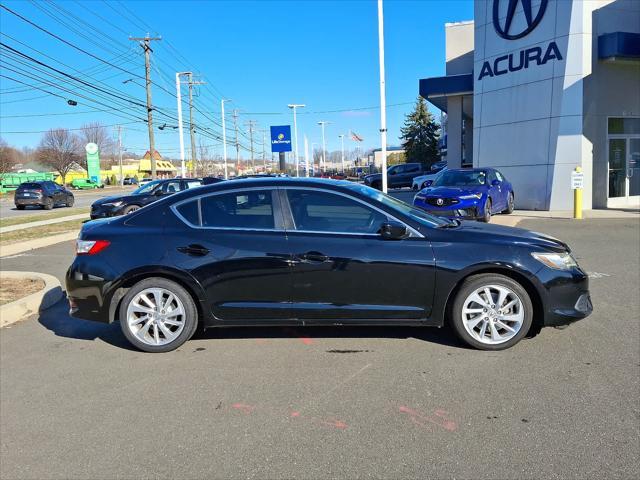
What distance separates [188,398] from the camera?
387 centimetres

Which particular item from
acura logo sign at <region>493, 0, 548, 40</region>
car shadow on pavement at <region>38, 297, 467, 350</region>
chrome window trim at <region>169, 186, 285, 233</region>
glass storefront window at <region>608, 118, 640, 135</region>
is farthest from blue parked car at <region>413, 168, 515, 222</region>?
chrome window trim at <region>169, 186, 285, 233</region>

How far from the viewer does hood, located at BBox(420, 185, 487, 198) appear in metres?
13.0

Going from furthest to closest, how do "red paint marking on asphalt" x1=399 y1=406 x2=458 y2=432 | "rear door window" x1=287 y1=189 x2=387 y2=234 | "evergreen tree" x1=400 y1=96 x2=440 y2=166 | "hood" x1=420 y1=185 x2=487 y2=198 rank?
"evergreen tree" x1=400 y1=96 x2=440 y2=166, "hood" x1=420 y1=185 x2=487 y2=198, "rear door window" x1=287 y1=189 x2=387 y2=234, "red paint marking on asphalt" x1=399 y1=406 x2=458 y2=432

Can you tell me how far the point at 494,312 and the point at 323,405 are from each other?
1.87 meters

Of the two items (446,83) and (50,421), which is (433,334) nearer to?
(50,421)

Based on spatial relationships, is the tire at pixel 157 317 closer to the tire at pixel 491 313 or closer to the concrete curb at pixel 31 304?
the concrete curb at pixel 31 304

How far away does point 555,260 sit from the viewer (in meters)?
4.59

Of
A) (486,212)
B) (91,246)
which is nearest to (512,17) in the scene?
(486,212)

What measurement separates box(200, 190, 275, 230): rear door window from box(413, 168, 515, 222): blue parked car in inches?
321

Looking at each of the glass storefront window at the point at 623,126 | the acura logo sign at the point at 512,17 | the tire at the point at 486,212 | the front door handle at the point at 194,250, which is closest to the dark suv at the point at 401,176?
the acura logo sign at the point at 512,17

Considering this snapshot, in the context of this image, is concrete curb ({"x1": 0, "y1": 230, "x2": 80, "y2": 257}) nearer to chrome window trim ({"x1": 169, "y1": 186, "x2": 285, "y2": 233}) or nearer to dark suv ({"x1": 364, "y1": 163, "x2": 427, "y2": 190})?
chrome window trim ({"x1": 169, "y1": 186, "x2": 285, "y2": 233})

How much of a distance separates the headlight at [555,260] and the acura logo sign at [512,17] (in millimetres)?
16059

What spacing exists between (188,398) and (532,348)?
3.07 meters

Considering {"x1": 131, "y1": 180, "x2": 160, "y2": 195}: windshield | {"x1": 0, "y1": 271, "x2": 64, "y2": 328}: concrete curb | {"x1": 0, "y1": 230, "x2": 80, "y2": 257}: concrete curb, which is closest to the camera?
{"x1": 0, "y1": 271, "x2": 64, "y2": 328}: concrete curb
